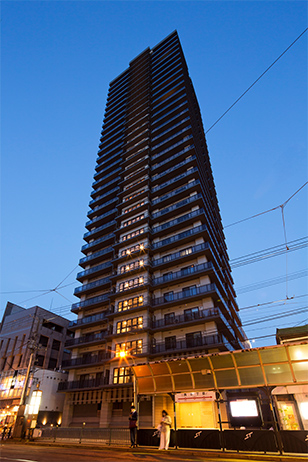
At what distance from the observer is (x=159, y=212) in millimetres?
42656

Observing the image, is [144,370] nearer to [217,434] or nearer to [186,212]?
[217,434]

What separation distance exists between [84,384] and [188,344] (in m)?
16.0

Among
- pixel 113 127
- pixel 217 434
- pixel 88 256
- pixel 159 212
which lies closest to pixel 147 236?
pixel 159 212

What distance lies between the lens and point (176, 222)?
Answer: 129 ft

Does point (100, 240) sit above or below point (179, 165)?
below

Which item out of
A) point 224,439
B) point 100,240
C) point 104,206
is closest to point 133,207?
point 104,206

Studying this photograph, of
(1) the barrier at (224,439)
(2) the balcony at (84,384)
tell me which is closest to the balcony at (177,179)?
(2) the balcony at (84,384)

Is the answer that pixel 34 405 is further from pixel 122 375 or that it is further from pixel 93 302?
pixel 93 302

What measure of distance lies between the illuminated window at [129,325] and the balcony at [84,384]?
590 cm

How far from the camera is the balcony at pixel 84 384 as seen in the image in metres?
34.1

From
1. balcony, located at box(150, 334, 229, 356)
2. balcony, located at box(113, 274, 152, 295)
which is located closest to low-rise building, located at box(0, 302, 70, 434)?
balcony, located at box(113, 274, 152, 295)

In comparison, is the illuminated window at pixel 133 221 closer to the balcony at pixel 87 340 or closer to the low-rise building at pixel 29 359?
the balcony at pixel 87 340

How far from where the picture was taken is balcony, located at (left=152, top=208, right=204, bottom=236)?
3778cm

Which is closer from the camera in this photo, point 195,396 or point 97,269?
point 195,396
